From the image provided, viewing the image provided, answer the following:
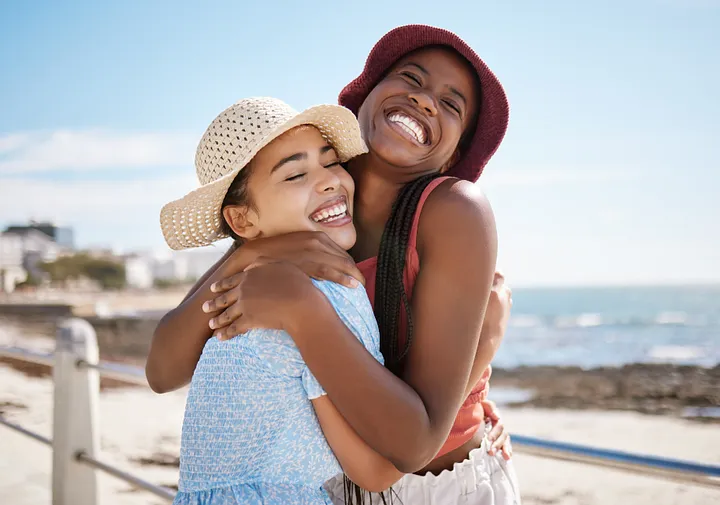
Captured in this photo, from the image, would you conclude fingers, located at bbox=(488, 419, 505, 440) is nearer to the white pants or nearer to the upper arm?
the white pants

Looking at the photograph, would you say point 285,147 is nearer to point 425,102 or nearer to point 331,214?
point 331,214

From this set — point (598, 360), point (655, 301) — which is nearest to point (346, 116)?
point (598, 360)

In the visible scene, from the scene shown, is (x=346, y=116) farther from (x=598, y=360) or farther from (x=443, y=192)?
(x=598, y=360)

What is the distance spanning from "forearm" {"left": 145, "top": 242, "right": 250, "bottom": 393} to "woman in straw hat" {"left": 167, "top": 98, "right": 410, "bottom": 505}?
198 millimetres

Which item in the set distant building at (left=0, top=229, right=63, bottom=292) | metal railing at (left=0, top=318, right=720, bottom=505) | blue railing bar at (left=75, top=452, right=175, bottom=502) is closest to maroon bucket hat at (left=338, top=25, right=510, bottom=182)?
blue railing bar at (left=75, top=452, right=175, bottom=502)

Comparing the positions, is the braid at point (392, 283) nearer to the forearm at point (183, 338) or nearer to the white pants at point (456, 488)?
the white pants at point (456, 488)

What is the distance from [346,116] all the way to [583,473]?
9.70 metres

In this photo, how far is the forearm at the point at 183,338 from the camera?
5.50 ft

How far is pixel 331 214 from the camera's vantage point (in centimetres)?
163

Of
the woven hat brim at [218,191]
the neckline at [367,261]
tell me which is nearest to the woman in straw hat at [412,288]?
the neckline at [367,261]

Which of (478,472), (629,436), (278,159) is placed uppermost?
(629,436)

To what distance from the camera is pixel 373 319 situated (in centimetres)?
147

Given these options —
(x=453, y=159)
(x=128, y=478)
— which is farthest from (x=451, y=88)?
(x=128, y=478)

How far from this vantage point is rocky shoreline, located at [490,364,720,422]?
17.6m
